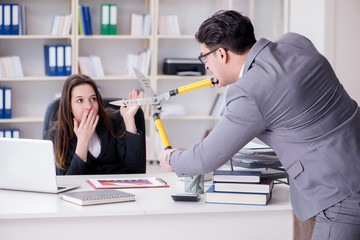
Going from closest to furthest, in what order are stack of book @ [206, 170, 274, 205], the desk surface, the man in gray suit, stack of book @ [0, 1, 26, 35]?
the man in gray suit
the desk surface
stack of book @ [206, 170, 274, 205]
stack of book @ [0, 1, 26, 35]

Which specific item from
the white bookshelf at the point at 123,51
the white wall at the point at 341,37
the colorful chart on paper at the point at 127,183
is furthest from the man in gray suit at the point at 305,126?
the white bookshelf at the point at 123,51

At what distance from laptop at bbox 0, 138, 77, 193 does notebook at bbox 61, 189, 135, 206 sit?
0.38 ft

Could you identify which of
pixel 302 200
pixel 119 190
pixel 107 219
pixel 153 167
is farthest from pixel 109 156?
pixel 153 167

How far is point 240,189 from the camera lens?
6.48ft

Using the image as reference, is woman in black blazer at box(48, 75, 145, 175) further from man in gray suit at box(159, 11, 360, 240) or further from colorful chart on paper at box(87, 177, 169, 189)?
man in gray suit at box(159, 11, 360, 240)

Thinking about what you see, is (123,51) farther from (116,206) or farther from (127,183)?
(116,206)

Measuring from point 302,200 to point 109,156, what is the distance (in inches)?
51.9

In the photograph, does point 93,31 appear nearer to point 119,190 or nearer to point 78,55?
point 78,55

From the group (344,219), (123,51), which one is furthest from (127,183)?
(123,51)

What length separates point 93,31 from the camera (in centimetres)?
529

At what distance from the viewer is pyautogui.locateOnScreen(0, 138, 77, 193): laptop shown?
6.72ft

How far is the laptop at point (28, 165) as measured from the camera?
2049mm

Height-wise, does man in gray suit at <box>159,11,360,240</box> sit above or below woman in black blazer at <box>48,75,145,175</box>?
above

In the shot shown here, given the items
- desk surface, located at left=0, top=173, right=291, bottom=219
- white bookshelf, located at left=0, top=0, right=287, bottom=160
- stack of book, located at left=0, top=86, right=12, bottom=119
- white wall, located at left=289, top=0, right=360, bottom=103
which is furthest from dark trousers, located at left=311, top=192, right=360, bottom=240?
stack of book, located at left=0, top=86, right=12, bottom=119
